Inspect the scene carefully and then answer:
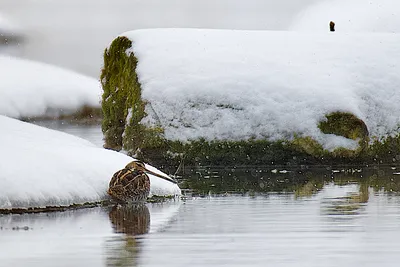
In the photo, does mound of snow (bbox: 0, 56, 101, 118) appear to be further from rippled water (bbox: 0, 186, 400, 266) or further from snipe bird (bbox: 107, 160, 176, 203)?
rippled water (bbox: 0, 186, 400, 266)

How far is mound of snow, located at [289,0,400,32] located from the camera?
18047 millimetres

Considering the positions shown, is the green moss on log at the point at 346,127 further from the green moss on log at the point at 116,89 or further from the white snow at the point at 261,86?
the green moss on log at the point at 116,89

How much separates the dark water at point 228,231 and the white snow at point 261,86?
314 cm

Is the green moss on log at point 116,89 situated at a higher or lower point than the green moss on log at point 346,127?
higher

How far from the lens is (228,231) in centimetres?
714

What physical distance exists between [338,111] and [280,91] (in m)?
0.80

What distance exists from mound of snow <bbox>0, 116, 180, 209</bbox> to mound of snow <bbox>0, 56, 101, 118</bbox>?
46.5 feet

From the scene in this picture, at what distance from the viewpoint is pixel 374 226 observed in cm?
727

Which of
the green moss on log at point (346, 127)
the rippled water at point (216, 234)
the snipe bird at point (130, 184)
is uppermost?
the green moss on log at point (346, 127)

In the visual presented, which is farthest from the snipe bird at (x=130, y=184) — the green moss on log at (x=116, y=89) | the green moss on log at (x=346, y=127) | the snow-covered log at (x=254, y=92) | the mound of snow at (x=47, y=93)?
the mound of snow at (x=47, y=93)

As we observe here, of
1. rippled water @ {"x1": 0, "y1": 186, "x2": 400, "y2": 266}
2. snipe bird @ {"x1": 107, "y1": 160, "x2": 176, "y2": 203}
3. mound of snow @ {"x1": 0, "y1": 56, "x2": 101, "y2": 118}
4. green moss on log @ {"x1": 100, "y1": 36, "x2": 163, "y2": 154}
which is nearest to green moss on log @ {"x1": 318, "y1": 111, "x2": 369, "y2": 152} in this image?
green moss on log @ {"x1": 100, "y1": 36, "x2": 163, "y2": 154}

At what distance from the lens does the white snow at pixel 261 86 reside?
555 inches

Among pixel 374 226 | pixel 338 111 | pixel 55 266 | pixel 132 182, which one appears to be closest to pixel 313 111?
pixel 338 111

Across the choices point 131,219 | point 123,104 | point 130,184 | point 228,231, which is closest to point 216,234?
point 228,231
